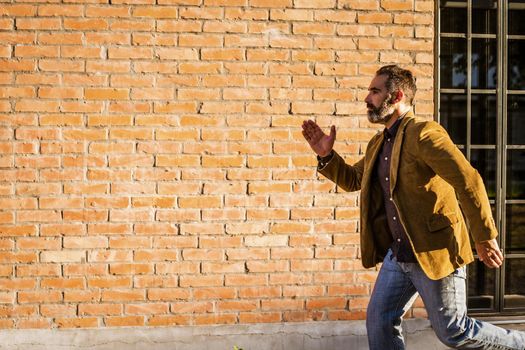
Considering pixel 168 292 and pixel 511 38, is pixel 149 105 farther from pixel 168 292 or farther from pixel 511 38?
pixel 511 38

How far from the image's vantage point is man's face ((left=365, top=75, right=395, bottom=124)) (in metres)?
3.38

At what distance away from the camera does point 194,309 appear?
14.4 feet

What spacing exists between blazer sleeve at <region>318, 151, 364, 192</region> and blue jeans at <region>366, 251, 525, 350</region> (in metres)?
0.49

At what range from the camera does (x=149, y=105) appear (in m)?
4.30

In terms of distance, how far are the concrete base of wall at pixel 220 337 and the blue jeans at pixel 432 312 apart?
110 cm

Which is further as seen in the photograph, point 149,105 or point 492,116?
point 492,116

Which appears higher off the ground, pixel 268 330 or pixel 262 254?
pixel 262 254

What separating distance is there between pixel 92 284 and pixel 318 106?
198 cm

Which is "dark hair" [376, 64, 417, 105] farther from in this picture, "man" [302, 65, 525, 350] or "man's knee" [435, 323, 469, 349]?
"man's knee" [435, 323, 469, 349]

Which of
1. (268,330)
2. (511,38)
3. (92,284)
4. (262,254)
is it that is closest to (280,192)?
(262,254)

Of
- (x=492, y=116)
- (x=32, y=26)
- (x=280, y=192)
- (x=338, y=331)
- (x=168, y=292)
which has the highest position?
(x=32, y=26)

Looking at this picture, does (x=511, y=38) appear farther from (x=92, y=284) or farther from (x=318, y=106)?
(x=92, y=284)

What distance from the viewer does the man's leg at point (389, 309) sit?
3.38 metres

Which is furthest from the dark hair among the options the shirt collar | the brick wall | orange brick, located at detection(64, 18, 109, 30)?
orange brick, located at detection(64, 18, 109, 30)
